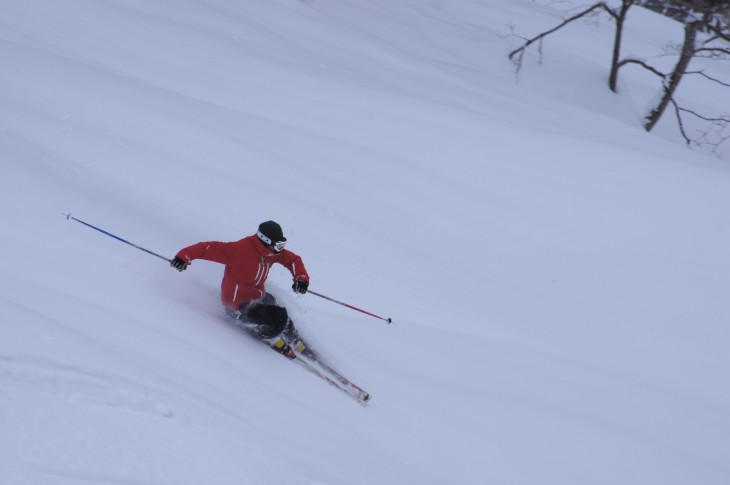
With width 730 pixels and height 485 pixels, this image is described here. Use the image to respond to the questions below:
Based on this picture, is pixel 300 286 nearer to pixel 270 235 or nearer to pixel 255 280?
pixel 255 280

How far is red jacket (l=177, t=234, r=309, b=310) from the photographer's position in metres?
5.31

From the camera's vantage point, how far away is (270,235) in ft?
17.3

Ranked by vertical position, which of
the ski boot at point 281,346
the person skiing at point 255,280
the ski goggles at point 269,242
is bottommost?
the ski boot at point 281,346

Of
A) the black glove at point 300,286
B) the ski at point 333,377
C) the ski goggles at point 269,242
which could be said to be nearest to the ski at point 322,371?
the ski at point 333,377

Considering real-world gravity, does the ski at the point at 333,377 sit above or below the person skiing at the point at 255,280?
below

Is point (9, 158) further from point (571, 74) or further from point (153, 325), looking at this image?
point (571, 74)

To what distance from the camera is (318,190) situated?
305 inches

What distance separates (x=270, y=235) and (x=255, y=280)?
500mm

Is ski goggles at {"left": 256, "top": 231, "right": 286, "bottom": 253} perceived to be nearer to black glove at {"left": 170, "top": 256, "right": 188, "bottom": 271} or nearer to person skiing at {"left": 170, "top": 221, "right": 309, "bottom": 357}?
person skiing at {"left": 170, "top": 221, "right": 309, "bottom": 357}

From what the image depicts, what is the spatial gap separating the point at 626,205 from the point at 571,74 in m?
8.77

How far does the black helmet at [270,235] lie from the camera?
526 cm

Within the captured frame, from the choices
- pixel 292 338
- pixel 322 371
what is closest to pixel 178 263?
pixel 292 338

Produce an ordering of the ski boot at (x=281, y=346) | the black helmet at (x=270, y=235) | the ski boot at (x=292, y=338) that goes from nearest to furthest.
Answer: the black helmet at (x=270, y=235) → the ski boot at (x=281, y=346) → the ski boot at (x=292, y=338)

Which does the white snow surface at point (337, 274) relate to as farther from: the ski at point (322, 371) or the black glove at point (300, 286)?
the black glove at point (300, 286)
